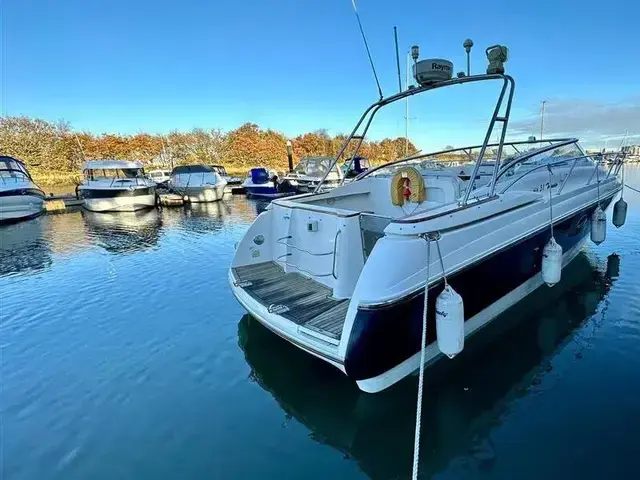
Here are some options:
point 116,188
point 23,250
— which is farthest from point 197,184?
point 23,250

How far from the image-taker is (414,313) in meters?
3.00

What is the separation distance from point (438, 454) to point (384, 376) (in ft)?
2.12

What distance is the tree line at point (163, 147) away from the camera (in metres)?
26.5

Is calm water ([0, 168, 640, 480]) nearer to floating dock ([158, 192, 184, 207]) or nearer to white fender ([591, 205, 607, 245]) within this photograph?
white fender ([591, 205, 607, 245])

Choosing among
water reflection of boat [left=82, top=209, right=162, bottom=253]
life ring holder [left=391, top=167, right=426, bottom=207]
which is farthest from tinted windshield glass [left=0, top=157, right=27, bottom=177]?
life ring holder [left=391, top=167, right=426, bottom=207]

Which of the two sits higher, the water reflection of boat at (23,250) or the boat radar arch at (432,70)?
the boat radar arch at (432,70)

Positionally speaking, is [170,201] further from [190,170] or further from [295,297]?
[295,297]

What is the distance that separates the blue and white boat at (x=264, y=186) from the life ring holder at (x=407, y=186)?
1596 cm

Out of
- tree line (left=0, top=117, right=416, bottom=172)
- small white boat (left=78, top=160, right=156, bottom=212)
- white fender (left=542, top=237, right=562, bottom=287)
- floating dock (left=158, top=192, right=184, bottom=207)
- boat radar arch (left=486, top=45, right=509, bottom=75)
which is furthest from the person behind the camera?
tree line (left=0, top=117, right=416, bottom=172)

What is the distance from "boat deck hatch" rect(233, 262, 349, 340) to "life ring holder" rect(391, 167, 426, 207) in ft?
5.17

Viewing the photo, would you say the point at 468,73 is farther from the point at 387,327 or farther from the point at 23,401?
the point at 23,401

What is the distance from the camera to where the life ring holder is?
4.60 metres

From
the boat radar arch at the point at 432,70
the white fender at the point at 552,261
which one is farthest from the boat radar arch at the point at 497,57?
the white fender at the point at 552,261

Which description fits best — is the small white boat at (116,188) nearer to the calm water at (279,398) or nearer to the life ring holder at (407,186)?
the calm water at (279,398)
